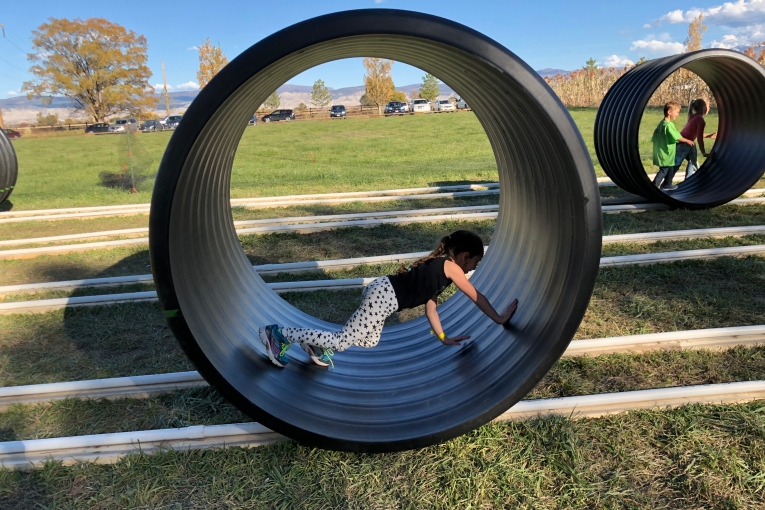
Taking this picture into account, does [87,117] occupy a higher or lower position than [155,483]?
higher

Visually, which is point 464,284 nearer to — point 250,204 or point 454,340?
point 454,340

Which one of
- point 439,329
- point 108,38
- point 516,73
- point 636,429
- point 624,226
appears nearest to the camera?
point 516,73

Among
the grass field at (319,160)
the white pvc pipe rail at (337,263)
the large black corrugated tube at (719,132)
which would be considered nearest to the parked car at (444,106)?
the grass field at (319,160)

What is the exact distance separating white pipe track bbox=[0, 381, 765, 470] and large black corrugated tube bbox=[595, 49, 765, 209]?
6.40 meters

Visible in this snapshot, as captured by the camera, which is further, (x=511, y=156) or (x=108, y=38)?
(x=108, y=38)

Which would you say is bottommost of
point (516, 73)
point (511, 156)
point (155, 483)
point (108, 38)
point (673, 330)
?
point (155, 483)

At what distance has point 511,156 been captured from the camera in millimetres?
5133

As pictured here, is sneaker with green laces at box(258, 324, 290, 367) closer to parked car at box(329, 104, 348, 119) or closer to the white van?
parked car at box(329, 104, 348, 119)

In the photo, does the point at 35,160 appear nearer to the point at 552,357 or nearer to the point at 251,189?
the point at 251,189

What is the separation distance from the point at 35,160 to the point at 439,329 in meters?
31.1

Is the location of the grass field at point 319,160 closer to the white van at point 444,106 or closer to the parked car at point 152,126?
the parked car at point 152,126

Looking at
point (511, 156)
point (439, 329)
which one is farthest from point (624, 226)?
point (439, 329)

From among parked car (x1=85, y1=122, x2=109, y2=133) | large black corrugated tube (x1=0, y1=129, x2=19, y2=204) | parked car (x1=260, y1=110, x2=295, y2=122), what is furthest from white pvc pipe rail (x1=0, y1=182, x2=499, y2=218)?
parked car (x1=85, y1=122, x2=109, y2=133)

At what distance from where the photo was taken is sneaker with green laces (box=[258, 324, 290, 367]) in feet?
13.6
